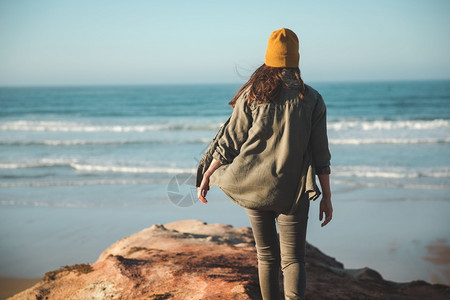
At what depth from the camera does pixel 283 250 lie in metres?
2.26

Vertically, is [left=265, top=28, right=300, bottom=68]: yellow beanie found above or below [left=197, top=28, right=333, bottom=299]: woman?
above

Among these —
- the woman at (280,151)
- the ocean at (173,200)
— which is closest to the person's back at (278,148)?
the woman at (280,151)

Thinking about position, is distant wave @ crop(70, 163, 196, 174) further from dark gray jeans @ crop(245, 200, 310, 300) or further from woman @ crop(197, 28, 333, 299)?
woman @ crop(197, 28, 333, 299)

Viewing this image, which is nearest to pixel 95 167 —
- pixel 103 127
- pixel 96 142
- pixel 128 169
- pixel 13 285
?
pixel 128 169

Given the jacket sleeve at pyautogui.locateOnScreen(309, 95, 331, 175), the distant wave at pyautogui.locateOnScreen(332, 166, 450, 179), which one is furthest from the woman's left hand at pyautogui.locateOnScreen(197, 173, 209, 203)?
the distant wave at pyautogui.locateOnScreen(332, 166, 450, 179)

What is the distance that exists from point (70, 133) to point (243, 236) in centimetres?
1661

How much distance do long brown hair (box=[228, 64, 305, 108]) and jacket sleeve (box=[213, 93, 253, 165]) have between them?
0.19ft

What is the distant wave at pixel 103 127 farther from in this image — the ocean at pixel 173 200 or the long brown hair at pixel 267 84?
the long brown hair at pixel 267 84

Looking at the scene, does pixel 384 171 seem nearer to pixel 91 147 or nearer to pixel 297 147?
pixel 297 147

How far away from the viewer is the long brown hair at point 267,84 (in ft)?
6.89

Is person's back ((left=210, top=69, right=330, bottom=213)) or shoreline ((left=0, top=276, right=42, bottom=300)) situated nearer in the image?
person's back ((left=210, top=69, right=330, bottom=213))

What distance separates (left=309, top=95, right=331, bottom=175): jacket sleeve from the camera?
215cm

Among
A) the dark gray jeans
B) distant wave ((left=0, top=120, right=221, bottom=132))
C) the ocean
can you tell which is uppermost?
the dark gray jeans

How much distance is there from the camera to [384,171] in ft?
→ 32.7
